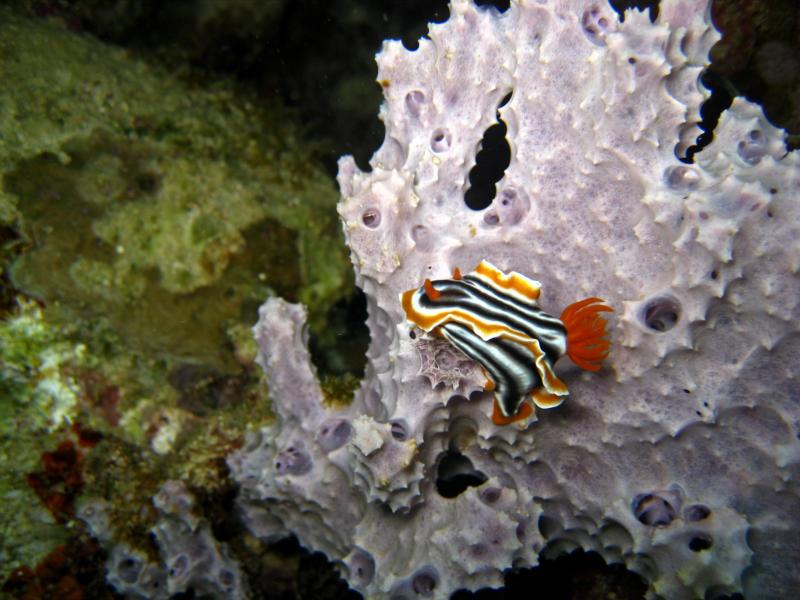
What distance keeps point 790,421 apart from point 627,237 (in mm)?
1071

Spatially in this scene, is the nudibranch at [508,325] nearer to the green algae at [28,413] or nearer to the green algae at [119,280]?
the green algae at [119,280]

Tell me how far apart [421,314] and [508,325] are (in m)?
0.36

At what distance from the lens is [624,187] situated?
2.26m

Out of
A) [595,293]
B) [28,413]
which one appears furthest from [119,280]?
[595,293]

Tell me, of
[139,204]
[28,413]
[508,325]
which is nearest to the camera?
[508,325]

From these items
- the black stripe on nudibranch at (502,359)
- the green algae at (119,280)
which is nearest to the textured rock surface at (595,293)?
the black stripe on nudibranch at (502,359)

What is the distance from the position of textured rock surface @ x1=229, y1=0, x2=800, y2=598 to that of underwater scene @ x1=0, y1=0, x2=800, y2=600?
1 centimetres

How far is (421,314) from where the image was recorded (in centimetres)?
206

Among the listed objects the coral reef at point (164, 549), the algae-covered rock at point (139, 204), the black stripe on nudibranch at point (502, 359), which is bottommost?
the coral reef at point (164, 549)

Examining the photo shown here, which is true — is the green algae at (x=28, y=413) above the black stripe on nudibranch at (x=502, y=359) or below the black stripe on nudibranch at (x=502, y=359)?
below

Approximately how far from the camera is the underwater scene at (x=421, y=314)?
2.19 meters

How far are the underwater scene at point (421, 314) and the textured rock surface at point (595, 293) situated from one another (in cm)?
1

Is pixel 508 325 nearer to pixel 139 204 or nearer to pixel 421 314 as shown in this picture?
pixel 421 314

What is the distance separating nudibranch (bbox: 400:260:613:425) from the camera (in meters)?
1.99
